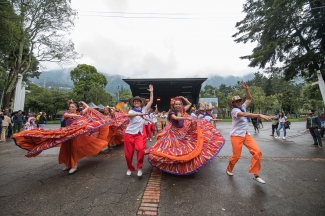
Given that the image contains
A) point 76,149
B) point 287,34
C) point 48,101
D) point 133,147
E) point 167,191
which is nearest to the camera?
point 167,191

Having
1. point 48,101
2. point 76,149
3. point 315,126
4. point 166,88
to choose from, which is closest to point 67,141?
point 76,149

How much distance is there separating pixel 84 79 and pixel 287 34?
42927 mm

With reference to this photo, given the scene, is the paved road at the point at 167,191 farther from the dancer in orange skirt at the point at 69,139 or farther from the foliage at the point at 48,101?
the foliage at the point at 48,101

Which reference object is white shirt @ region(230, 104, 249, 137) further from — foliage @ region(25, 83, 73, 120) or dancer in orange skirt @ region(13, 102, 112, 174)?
foliage @ region(25, 83, 73, 120)

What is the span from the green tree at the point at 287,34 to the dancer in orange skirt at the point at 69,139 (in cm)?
971

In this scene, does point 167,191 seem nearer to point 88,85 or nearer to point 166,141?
point 166,141

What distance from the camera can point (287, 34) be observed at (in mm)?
9867

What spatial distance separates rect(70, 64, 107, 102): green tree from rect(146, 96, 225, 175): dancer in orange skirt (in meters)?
Result: 39.9

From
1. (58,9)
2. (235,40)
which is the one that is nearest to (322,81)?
(235,40)

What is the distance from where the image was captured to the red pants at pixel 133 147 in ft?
11.4

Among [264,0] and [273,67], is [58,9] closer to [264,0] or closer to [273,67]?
[264,0]

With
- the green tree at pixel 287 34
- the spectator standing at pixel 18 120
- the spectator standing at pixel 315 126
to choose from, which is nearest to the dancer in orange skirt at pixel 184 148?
the spectator standing at pixel 315 126

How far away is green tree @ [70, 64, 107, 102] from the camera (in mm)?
39500

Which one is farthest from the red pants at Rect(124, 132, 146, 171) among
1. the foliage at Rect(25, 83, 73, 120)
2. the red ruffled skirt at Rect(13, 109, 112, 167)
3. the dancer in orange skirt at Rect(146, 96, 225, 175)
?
the foliage at Rect(25, 83, 73, 120)
